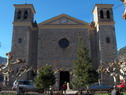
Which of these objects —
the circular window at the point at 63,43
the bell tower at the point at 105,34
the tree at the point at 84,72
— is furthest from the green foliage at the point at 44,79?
the bell tower at the point at 105,34

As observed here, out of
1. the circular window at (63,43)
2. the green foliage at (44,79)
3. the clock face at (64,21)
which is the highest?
the clock face at (64,21)

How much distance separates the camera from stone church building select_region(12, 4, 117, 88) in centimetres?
2978

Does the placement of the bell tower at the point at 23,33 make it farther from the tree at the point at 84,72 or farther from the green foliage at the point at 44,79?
the tree at the point at 84,72

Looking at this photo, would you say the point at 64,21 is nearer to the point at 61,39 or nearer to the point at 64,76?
the point at 61,39

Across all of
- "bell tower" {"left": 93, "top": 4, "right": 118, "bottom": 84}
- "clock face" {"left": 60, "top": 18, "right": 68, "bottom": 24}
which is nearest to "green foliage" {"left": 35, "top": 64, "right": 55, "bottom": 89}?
"bell tower" {"left": 93, "top": 4, "right": 118, "bottom": 84}

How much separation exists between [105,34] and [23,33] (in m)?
12.1

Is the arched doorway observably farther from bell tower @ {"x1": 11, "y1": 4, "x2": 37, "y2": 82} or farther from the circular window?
bell tower @ {"x1": 11, "y1": 4, "x2": 37, "y2": 82}

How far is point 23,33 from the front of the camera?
30.5m

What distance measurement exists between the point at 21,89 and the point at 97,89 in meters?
8.26

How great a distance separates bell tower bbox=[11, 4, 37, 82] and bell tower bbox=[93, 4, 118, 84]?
32.3 feet

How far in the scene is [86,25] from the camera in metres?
31.7

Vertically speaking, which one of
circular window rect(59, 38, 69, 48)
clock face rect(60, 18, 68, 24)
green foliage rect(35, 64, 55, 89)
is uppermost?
clock face rect(60, 18, 68, 24)

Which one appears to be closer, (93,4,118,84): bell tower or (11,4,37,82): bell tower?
(93,4,118,84): bell tower

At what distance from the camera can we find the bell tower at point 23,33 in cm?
2961
